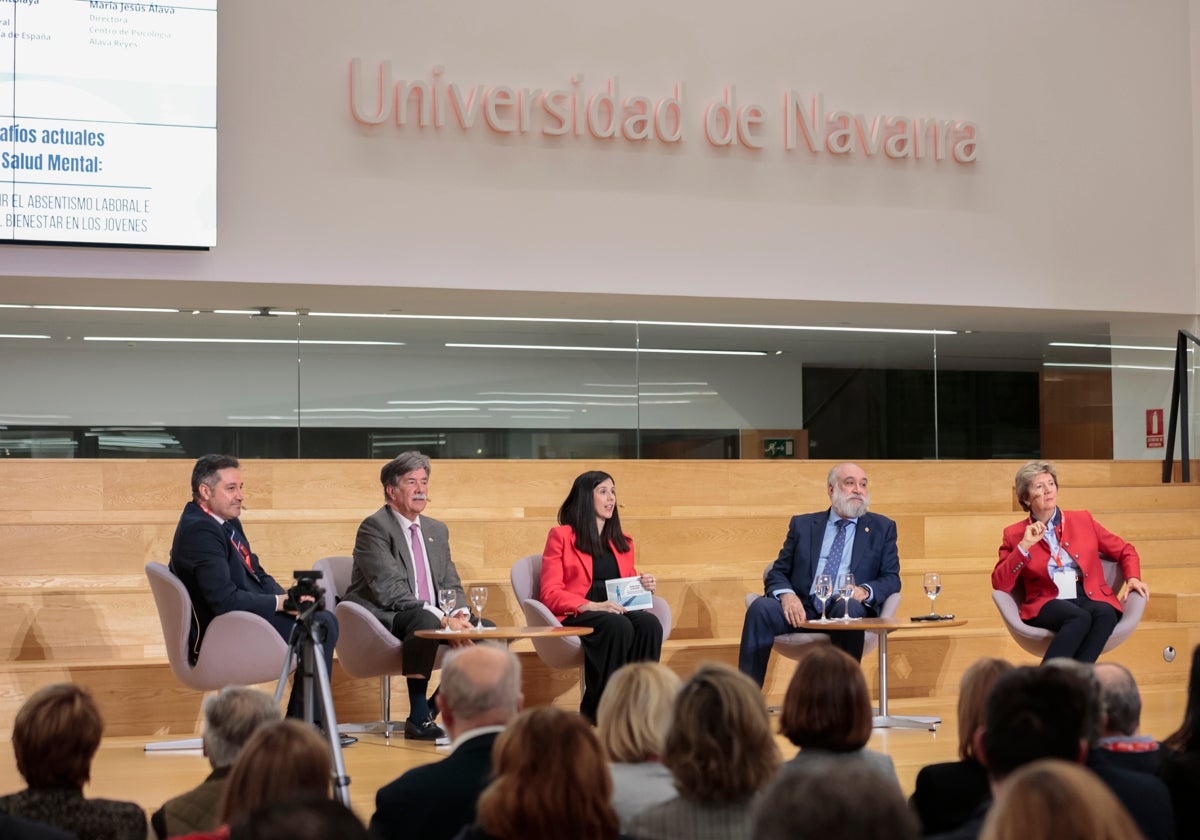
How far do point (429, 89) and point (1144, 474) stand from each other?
5.65 meters

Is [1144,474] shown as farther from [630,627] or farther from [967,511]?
[630,627]

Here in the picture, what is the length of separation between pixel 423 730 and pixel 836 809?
4.84 metres

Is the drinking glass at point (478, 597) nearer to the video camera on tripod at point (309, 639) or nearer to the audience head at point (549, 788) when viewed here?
the video camera on tripod at point (309, 639)

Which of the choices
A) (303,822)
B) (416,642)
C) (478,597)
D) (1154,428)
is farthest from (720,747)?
(1154,428)

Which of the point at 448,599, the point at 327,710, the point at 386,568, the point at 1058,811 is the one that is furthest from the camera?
the point at 386,568

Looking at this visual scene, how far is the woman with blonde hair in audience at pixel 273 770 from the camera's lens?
7.22ft

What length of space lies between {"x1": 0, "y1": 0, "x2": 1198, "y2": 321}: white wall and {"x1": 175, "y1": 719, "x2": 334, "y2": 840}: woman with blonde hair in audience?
641 centimetres

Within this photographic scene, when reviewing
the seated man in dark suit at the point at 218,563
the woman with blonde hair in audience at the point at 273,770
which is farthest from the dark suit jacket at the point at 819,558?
the woman with blonde hair in audience at the point at 273,770

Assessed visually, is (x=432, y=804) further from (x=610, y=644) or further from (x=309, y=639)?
(x=610, y=644)

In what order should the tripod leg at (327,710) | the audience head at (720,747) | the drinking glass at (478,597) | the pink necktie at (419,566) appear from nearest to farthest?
the audience head at (720,747), the tripod leg at (327,710), the drinking glass at (478,597), the pink necktie at (419,566)

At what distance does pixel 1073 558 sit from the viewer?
679cm

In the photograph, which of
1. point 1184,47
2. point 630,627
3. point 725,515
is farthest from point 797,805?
point 1184,47

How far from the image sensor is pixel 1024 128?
32.2 ft

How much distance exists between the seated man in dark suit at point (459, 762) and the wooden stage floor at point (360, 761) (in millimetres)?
1967
